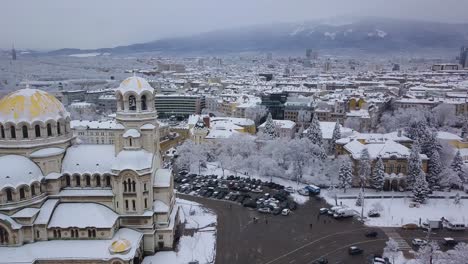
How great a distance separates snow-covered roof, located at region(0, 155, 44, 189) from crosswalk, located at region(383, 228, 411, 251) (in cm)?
4873

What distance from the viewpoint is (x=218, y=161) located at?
9819 centimetres

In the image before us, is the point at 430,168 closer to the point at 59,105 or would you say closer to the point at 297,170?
the point at 297,170

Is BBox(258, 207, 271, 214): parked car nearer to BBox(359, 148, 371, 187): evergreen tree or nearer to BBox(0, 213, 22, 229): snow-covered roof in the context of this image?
BBox(359, 148, 371, 187): evergreen tree

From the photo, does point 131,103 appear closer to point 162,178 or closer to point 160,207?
point 162,178

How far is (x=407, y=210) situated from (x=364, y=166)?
41.0ft

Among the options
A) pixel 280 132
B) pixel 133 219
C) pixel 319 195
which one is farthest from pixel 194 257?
pixel 280 132

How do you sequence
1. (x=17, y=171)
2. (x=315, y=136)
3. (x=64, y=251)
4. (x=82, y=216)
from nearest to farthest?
1. (x=64, y=251)
2. (x=17, y=171)
3. (x=82, y=216)
4. (x=315, y=136)

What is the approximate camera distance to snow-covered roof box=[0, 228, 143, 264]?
45.4 meters

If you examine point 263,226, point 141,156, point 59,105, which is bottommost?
point 263,226

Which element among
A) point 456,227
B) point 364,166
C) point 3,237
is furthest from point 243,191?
point 3,237

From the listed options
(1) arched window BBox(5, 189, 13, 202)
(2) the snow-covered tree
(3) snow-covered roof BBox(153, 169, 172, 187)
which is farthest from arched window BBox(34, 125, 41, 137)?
(2) the snow-covered tree

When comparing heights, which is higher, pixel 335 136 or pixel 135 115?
pixel 135 115

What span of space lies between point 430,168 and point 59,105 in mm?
68651

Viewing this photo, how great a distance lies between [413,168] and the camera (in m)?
74.9
